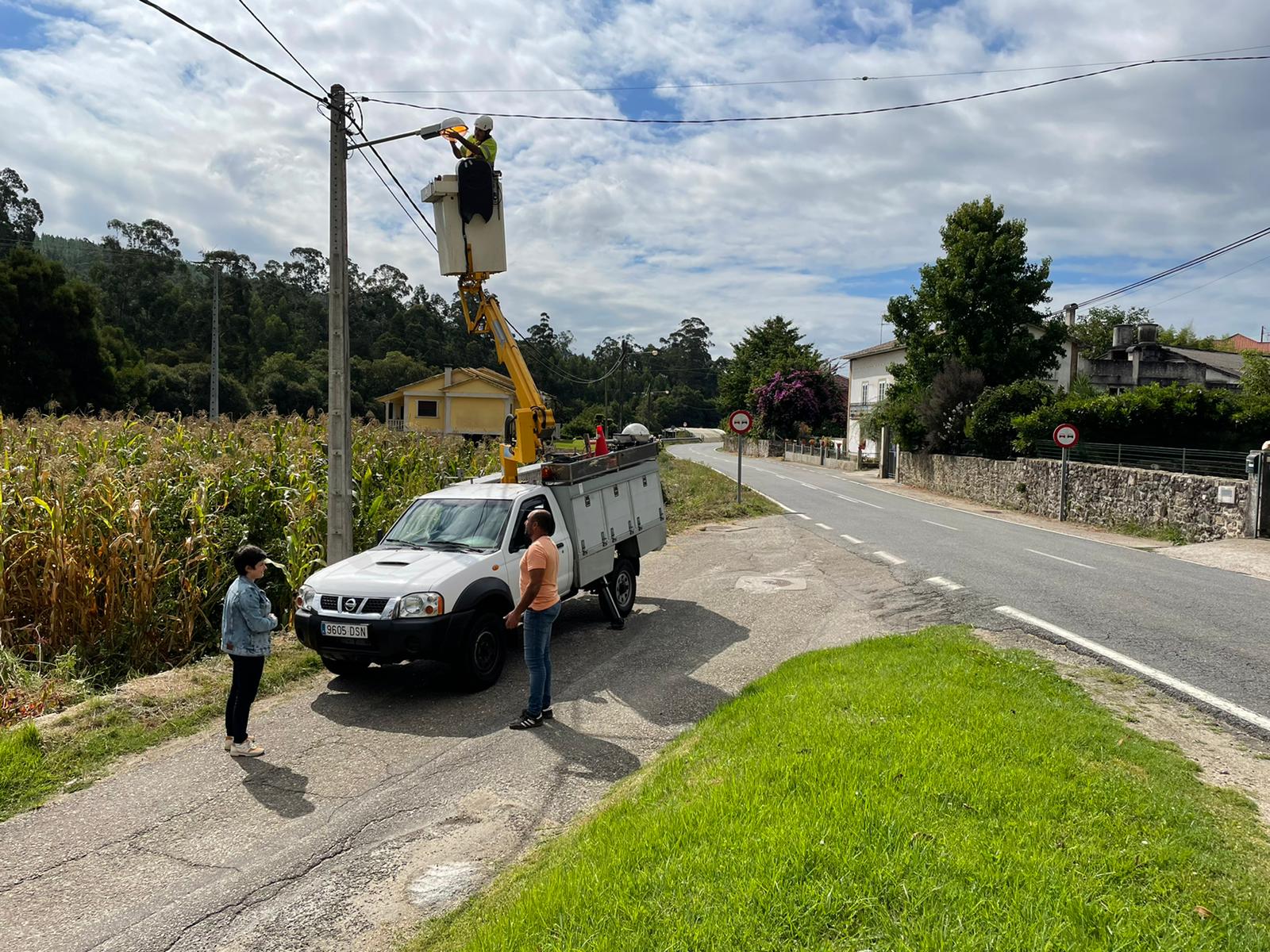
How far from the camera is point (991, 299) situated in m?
37.4

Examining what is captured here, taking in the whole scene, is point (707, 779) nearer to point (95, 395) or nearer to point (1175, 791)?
point (1175, 791)

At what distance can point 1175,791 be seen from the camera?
4.76m

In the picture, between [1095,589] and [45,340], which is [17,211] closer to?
[45,340]

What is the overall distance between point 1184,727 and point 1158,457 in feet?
73.3

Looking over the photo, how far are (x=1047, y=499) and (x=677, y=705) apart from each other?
23.7 metres

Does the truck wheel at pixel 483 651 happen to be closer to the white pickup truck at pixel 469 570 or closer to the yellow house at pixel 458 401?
the white pickup truck at pixel 469 570

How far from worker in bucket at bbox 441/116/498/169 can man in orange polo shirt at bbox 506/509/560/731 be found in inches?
230

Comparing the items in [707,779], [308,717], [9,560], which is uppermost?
[9,560]

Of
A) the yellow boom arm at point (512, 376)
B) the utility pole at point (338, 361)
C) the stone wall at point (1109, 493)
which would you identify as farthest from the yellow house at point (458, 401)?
the utility pole at point (338, 361)

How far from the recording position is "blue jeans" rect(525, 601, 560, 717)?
23.2 ft

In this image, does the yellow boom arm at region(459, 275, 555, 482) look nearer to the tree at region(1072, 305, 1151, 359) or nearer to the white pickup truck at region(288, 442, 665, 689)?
the white pickup truck at region(288, 442, 665, 689)

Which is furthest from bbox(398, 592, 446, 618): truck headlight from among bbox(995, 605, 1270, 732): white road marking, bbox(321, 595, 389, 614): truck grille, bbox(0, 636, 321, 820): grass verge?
bbox(995, 605, 1270, 732): white road marking

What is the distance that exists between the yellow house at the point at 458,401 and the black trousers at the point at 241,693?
50.4 metres

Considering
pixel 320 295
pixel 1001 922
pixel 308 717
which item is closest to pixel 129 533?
pixel 308 717
